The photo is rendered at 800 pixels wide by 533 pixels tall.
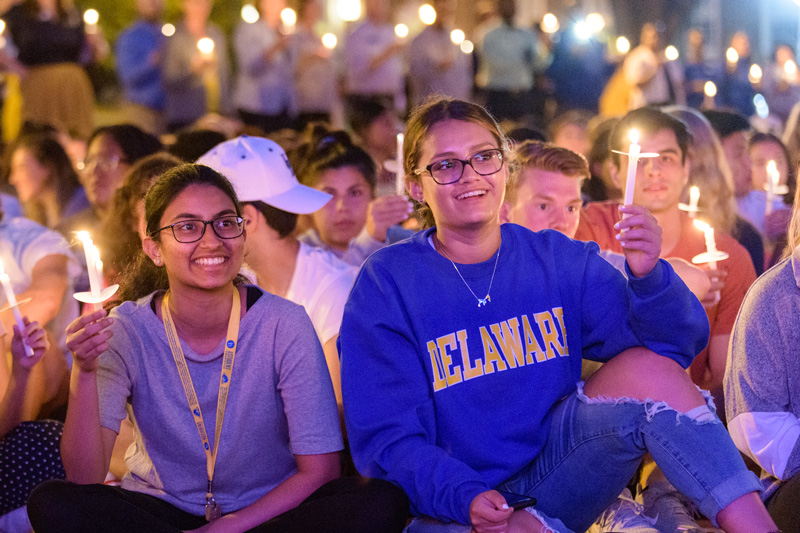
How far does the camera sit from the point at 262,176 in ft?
10.9

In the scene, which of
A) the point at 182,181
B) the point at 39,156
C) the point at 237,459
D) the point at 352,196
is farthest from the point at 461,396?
the point at 39,156

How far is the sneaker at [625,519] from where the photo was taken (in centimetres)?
235

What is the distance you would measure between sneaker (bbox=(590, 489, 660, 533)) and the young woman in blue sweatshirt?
0.25ft

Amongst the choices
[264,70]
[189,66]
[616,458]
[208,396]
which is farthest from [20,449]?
[264,70]

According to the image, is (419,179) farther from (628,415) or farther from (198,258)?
(628,415)

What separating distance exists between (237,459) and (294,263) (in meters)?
0.97

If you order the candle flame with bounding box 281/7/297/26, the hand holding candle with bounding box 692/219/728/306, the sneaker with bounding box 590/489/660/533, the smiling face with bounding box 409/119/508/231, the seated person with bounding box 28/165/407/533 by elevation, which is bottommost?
the sneaker with bounding box 590/489/660/533

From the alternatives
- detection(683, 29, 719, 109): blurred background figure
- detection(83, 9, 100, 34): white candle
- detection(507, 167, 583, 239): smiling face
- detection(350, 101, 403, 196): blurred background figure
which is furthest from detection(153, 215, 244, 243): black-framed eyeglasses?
detection(683, 29, 719, 109): blurred background figure

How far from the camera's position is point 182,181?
254cm

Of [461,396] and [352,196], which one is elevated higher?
[352,196]

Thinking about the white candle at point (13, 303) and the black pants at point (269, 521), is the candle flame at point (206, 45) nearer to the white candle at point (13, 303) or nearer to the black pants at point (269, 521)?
the white candle at point (13, 303)

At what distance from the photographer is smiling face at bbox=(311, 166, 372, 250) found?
150 inches

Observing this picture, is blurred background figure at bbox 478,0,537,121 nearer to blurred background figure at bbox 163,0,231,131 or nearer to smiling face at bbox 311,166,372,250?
blurred background figure at bbox 163,0,231,131

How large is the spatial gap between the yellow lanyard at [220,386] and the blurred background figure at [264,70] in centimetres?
472
